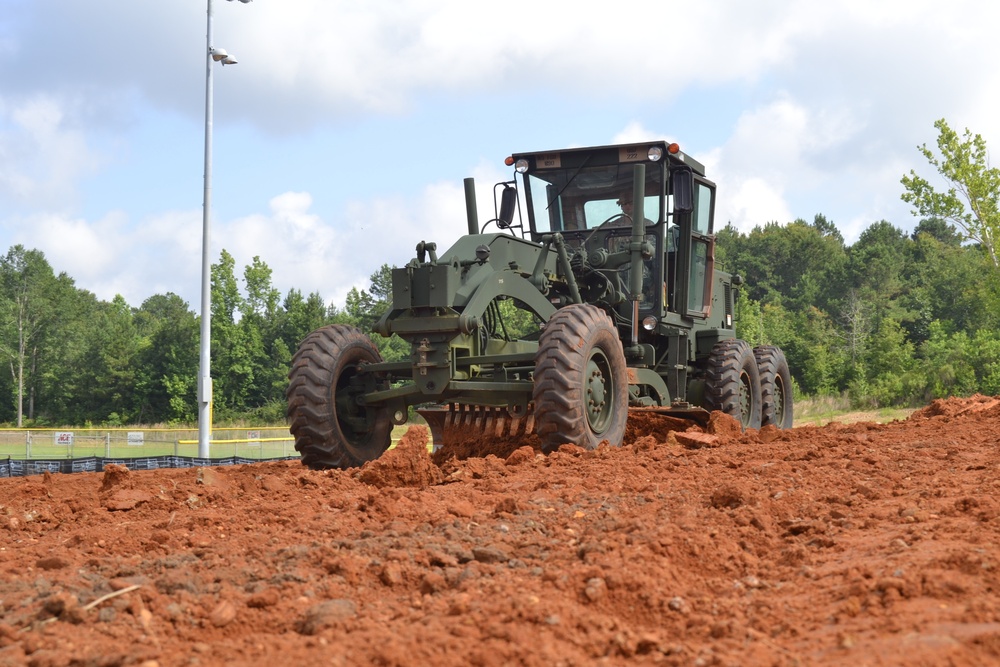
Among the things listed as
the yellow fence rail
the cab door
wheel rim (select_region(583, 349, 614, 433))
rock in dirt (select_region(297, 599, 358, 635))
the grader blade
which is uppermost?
the cab door

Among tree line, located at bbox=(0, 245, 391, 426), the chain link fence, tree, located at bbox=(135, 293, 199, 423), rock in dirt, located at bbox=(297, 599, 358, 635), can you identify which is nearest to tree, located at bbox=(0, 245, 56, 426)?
tree line, located at bbox=(0, 245, 391, 426)

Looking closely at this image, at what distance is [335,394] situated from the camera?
33.4ft

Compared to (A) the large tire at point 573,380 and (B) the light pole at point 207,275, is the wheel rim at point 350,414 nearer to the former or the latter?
(A) the large tire at point 573,380

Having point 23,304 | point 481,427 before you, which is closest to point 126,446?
point 481,427

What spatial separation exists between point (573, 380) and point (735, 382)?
4409mm

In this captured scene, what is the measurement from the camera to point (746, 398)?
13727 mm

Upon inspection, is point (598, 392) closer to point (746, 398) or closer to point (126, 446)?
point (746, 398)

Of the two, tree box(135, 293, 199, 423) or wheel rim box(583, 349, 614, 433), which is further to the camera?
tree box(135, 293, 199, 423)

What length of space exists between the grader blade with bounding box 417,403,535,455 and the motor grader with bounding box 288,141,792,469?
0.02 m

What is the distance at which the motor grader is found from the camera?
9.36 meters

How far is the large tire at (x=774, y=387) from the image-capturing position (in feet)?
47.1

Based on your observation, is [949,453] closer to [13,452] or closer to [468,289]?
[468,289]

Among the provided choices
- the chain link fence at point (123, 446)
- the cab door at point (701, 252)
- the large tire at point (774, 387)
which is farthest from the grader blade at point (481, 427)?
the chain link fence at point (123, 446)

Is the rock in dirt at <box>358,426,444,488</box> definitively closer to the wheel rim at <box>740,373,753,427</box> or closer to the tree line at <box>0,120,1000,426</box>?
the wheel rim at <box>740,373,753,427</box>
